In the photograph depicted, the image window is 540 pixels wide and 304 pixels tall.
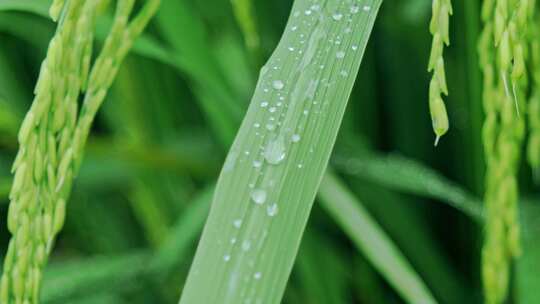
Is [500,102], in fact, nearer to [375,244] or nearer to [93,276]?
[375,244]

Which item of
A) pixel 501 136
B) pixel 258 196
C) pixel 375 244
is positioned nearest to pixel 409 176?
pixel 375 244

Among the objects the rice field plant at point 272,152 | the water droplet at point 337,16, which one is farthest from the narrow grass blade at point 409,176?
the water droplet at point 337,16

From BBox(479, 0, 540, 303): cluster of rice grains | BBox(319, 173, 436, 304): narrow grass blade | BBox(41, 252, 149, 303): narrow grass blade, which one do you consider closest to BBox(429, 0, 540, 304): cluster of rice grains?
BBox(479, 0, 540, 303): cluster of rice grains

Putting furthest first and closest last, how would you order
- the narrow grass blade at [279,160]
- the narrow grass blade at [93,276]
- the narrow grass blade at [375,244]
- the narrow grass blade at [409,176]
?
the narrow grass blade at [93,276] → the narrow grass blade at [409,176] → the narrow grass blade at [375,244] → the narrow grass blade at [279,160]

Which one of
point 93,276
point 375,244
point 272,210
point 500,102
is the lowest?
point 93,276

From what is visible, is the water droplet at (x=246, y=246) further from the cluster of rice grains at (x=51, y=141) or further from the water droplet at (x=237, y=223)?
the cluster of rice grains at (x=51, y=141)

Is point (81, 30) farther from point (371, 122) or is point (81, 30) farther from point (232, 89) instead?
point (371, 122)

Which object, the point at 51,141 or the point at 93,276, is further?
the point at 93,276
